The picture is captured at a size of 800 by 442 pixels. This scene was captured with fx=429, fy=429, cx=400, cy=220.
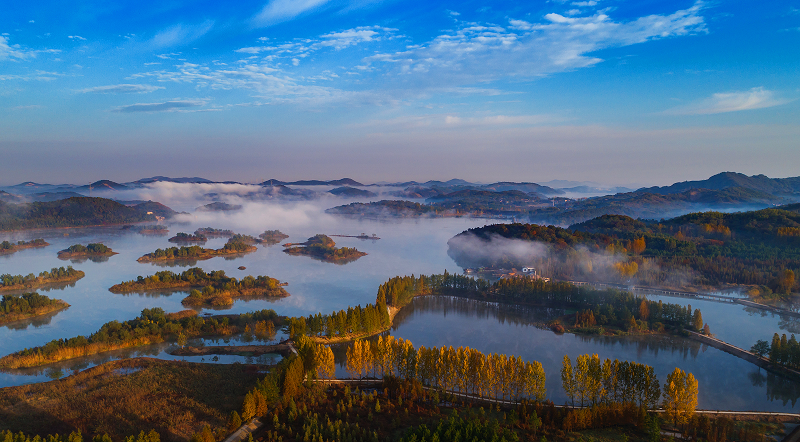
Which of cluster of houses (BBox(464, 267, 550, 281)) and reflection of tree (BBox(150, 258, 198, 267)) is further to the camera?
reflection of tree (BBox(150, 258, 198, 267))

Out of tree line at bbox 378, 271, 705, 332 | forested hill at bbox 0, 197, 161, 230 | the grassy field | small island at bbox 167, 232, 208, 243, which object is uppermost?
forested hill at bbox 0, 197, 161, 230

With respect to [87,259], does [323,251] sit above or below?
above

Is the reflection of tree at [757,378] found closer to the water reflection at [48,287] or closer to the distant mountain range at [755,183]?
the water reflection at [48,287]

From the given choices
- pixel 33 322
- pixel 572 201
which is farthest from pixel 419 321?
pixel 572 201

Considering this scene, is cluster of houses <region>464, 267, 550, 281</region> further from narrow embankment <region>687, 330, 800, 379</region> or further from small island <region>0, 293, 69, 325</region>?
small island <region>0, 293, 69, 325</region>

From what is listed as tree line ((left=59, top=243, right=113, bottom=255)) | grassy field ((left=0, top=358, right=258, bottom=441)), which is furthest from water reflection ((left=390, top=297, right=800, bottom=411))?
tree line ((left=59, top=243, right=113, bottom=255))

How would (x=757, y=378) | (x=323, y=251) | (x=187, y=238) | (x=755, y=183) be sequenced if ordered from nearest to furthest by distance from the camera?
1. (x=757, y=378)
2. (x=323, y=251)
3. (x=187, y=238)
4. (x=755, y=183)

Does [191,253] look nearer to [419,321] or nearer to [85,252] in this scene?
[85,252]

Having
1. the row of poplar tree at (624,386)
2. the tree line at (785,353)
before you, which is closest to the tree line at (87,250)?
the row of poplar tree at (624,386)
